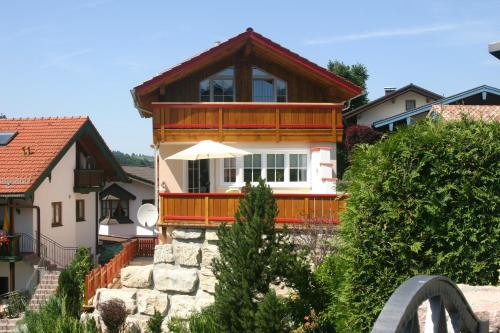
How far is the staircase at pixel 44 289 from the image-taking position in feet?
75.0

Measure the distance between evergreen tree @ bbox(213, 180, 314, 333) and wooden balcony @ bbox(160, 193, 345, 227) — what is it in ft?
13.1

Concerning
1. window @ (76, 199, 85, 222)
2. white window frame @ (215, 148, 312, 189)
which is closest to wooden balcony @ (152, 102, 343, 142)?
white window frame @ (215, 148, 312, 189)

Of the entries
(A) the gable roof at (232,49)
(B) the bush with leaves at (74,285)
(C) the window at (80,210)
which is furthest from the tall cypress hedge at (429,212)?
(C) the window at (80,210)

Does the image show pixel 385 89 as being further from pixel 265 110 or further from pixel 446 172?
pixel 446 172

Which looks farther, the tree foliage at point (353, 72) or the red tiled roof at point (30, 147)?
the tree foliage at point (353, 72)

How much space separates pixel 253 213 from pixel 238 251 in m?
0.78

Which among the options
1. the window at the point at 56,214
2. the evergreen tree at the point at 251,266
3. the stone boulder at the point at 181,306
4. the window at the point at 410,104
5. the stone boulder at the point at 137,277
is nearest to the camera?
the evergreen tree at the point at 251,266

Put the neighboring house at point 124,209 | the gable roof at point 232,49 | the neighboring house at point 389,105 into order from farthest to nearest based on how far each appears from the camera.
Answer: the neighboring house at point 389,105
the neighboring house at point 124,209
the gable roof at point 232,49

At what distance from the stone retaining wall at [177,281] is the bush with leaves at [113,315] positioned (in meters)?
0.46

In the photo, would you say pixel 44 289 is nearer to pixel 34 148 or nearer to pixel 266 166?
pixel 34 148

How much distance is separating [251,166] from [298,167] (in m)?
1.58

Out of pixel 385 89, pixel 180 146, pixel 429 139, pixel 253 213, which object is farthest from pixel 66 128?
pixel 385 89

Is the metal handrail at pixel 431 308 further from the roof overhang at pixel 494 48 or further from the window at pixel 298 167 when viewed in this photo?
the window at pixel 298 167

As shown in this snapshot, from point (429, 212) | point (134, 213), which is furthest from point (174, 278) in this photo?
point (134, 213)
